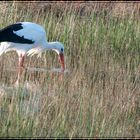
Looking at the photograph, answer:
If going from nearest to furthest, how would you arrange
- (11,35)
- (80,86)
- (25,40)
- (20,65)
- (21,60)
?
(80,86), (20,65), (11,35), (21,60), (25,40)

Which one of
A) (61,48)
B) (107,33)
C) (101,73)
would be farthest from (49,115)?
(107,33)

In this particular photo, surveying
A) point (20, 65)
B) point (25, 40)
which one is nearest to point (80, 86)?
point (20, 65)

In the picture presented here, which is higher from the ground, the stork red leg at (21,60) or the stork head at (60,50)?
the stork head at (60,50)

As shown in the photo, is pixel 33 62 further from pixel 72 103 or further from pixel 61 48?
pixel 72 103

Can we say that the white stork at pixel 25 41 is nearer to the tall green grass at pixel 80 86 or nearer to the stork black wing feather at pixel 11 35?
the stork black wing feather at pixel 11 35

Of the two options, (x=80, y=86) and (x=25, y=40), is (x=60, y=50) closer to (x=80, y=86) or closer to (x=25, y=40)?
(x=25, y=40)

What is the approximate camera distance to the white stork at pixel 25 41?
6883 mm

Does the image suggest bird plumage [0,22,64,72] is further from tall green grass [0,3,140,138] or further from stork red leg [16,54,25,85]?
tall green grass [0,3,140,138]

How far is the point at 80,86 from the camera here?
17.2ft

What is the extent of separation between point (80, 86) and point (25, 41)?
228 centimetres

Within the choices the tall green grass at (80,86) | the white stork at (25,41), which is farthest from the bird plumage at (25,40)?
the tall green grass at (80,86)

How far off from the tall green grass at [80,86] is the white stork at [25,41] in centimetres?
12

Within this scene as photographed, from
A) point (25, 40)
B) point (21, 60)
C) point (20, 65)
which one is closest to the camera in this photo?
point (20, 65)

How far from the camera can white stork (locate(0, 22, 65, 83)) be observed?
688 cm
